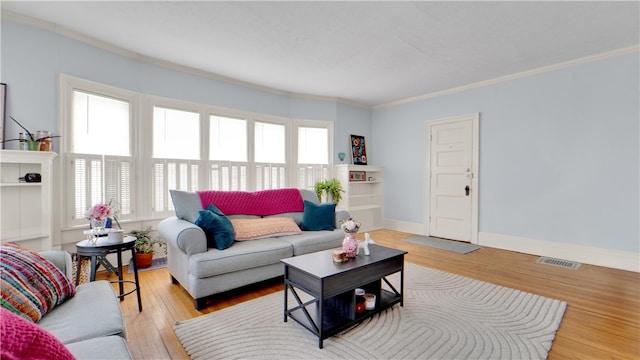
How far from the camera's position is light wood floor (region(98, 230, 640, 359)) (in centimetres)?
194

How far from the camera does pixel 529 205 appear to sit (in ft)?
13.8

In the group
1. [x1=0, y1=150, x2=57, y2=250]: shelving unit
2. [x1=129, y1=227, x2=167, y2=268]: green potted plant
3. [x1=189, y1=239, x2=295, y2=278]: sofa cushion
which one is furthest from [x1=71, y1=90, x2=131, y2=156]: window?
[x1=189, y1=239, x2=295, y2=278]: sofa cushion

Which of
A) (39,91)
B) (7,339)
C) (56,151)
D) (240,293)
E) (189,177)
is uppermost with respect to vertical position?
(39,91)

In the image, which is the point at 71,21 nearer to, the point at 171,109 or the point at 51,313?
the point at 171,109

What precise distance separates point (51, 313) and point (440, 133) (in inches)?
207

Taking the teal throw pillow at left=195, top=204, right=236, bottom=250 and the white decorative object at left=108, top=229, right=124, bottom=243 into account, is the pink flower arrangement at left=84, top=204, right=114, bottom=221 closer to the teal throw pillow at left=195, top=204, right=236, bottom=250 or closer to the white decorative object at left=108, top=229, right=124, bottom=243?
the white decorative object at left=108, top=229, right=124, bottom=243

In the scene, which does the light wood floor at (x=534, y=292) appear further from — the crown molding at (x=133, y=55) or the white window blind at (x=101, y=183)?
the crown molding at (x=133, y=55)

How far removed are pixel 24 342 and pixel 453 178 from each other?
524 centimetres

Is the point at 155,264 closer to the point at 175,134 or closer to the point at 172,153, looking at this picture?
the point at 172,153

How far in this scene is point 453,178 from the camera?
502 cm

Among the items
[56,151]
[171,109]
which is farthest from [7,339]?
[171,109]

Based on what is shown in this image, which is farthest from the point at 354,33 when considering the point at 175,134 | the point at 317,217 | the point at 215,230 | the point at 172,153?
the point at 172,153

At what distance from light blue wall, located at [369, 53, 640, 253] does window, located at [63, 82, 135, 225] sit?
477cm

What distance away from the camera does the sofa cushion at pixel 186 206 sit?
2.96 meters
